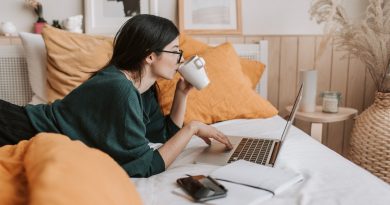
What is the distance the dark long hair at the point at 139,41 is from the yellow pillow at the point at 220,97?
1.68ft

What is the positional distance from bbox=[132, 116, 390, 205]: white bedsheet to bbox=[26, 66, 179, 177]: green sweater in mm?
63

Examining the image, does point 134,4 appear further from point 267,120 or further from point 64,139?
point 64,139

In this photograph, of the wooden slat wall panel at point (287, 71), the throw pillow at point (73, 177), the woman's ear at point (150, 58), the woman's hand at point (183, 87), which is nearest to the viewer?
the throw pillow at point (73, 177)

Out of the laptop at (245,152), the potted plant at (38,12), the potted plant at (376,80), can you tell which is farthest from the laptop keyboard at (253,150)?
the potted plant at (38,12)

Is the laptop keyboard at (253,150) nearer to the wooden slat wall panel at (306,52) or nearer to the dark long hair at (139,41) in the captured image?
the dark long hair at (139,41)

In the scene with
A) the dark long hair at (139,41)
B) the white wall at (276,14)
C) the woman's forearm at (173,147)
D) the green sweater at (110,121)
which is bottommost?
the woman's forearm at (173,147)

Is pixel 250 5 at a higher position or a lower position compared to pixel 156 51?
higher

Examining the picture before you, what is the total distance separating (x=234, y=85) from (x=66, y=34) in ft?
2.83

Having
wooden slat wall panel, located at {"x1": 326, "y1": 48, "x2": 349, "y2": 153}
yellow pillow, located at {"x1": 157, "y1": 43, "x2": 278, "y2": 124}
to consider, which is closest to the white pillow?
yellow pillow, located at {"x1": 157, "y1": 43, "x2": 278, "y2": 124}

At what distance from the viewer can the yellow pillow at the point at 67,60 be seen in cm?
187

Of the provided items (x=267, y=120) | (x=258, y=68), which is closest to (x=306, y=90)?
(x=258, y=68)

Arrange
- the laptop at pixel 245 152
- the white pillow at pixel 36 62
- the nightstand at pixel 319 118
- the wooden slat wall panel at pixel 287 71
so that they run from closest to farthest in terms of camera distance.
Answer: the laptop at pixel 245 152 → the white pillow at pixel 36 62 → the nightstand at pixel 319 118 → the wooden slat wall panel at pixel 287 71

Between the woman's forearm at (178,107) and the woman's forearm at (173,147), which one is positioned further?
the woman's forearm at (178,107)

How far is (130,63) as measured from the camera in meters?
1.31
